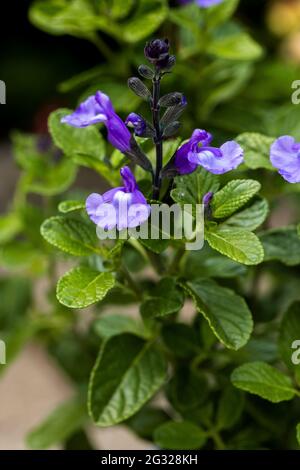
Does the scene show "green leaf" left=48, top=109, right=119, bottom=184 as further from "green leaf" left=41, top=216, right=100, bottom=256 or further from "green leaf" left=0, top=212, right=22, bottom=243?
"green leaf" left=0, top=212, right=22, bottom=243

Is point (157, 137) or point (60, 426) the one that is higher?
point (157, 137)

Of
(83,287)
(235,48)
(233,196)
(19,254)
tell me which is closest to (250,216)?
(233,196)

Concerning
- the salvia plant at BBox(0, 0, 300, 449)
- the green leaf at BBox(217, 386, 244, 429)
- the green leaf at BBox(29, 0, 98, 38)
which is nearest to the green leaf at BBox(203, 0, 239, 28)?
the salvia plant at BBox(0, 0, 300, 449)

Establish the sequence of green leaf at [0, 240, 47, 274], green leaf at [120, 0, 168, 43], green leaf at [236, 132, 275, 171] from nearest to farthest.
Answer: green leaf at [236, 132, 275, 171]
green leaf at [120, 0, 168, 43]
green leaf at [0, 240, 47, 274]

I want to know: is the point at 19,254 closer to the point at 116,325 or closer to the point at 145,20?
the point at 116,325

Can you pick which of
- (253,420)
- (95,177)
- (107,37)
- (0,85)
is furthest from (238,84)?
(107,37)

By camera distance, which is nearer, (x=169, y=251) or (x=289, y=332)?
(x=289, y=332)
